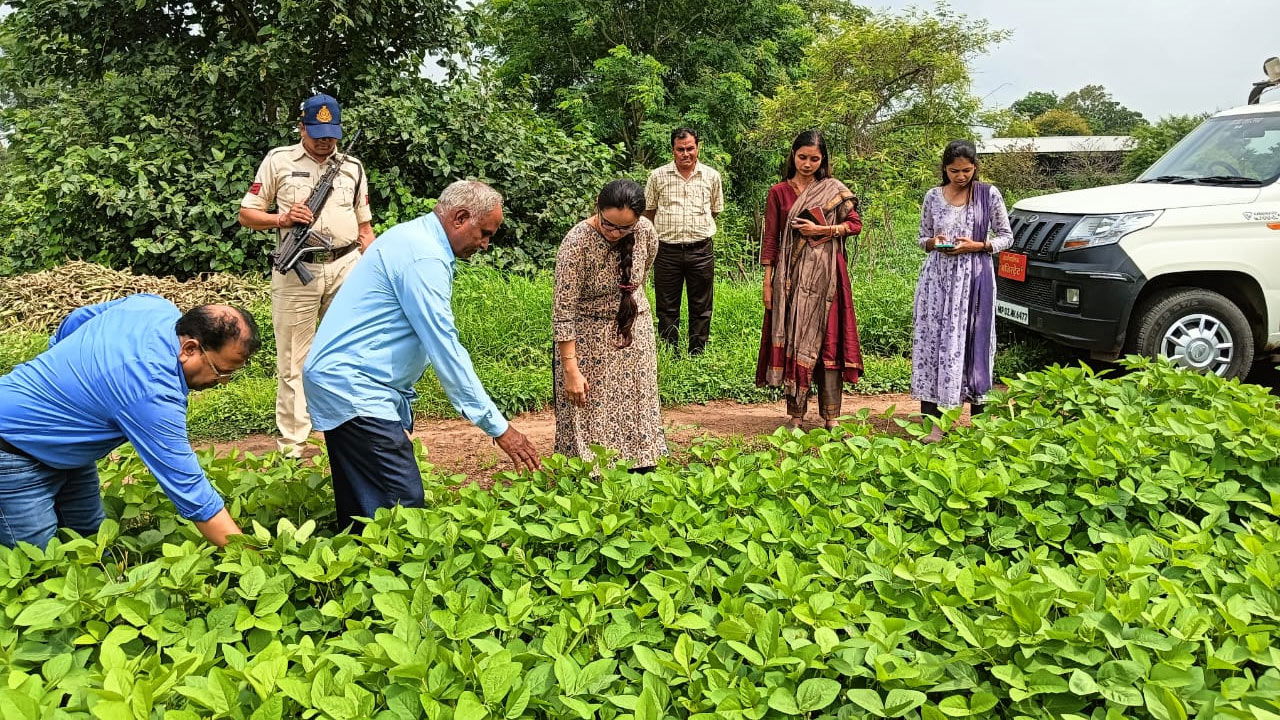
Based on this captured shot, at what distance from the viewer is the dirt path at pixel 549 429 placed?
541 cm

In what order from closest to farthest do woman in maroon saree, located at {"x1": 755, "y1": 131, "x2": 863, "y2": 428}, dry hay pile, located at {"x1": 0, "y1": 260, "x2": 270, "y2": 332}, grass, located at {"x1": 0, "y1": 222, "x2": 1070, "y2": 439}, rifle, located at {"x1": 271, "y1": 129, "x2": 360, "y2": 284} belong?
rifle, located at {"x1": 271, "y1": 129, "x2": 360, "y2": 284}, woman in maroon saree, located at {"x1": 755, "y1": 131, "x2": 863, "y2": 428}, grass, located at {"x1": 0, "y1": 222, "x2": 1070, "y2": 439}, dry hay pile, located at {"x1": 0, "y1": 260, "x2": 270, "y2": 332}

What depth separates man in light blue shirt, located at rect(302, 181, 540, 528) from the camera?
3.00 metres

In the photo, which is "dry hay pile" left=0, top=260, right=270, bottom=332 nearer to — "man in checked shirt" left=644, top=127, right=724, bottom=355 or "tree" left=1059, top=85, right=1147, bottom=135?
"man in checked shirt" left=644, top=127, right=724, bottom=355

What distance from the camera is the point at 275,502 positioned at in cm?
306

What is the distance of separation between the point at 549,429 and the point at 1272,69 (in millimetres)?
7114

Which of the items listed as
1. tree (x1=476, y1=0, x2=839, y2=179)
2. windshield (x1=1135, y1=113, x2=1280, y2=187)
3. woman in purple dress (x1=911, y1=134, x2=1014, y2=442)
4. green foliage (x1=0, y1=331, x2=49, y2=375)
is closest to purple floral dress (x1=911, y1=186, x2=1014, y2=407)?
woman in purple dress (x1=911, y1=134, x2=1014, y2=442)

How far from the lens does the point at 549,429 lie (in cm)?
601

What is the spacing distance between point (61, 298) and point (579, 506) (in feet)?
27.6

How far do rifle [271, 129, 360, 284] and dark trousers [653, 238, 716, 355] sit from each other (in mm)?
2927

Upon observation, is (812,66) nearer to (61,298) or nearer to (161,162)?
(161,162)

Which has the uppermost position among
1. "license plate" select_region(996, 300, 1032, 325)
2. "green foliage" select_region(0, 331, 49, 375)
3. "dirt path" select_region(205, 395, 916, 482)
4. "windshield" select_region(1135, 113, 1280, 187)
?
"windshield" select_region(1135, 113, 1280, 187)

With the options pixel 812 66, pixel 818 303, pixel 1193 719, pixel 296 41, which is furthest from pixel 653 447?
pixel 812 66

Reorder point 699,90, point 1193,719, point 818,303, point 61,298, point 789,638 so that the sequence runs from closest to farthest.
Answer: point 1193,719, point 789,638, point 818,303, point 61,298, point 699,90

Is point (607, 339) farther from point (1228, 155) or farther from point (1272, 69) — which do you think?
point (1272, 69)
